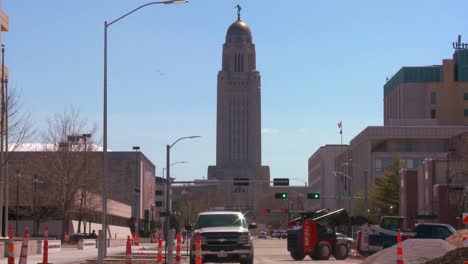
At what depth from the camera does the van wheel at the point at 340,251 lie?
151ft

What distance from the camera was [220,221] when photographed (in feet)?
114

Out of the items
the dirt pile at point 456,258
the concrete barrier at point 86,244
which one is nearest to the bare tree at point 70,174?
the concrete barrier at point 86,244

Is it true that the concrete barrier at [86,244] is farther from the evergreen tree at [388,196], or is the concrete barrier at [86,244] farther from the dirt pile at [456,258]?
the dirt pile at [456,258]

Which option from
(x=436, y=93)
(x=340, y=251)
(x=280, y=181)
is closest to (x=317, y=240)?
(x=340, y=251)

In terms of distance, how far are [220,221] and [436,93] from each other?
100314mm

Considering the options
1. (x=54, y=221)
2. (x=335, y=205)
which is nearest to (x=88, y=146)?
(x=54, y=221)

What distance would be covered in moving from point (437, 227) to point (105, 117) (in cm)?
1684

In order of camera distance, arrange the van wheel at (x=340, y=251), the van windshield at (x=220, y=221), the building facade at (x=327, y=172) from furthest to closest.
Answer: the building facade at (x=327, y=172)
the van wheel at (x=340, y=251)
the van windshield at (x=220, y=221)

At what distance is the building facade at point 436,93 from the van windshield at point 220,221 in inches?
3638

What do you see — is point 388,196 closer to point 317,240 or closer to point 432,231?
point 432,231

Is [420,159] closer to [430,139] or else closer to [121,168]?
[430,139]

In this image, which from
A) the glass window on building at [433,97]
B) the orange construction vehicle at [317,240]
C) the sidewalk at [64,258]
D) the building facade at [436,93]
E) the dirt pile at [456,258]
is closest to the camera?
the dirt pile at [456,258]

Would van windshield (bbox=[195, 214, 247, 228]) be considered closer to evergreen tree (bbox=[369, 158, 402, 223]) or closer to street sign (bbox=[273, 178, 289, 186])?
street sign (bbox=[273, 178, 289, 186])

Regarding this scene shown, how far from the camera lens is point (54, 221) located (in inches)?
3580
